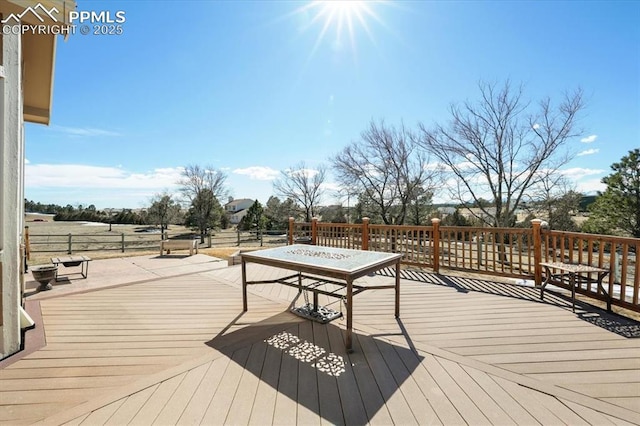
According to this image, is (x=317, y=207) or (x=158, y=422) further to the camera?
(x=317, y=207)

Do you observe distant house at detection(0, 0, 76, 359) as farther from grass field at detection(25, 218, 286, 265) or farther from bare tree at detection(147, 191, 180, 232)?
bare tree at detection(147, 191, 180, 232)

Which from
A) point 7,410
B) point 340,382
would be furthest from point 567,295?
point 7,410

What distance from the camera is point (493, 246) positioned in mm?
5152

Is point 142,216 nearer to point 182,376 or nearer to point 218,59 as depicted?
point 218,59

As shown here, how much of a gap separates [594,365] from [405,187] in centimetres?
1370

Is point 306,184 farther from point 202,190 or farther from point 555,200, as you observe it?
point 555,200

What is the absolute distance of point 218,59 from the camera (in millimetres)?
6750

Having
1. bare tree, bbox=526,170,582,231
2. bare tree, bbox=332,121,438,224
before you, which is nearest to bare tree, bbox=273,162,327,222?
bare tree, bbox=332,121,438,224

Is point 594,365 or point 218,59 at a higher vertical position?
point 218,59

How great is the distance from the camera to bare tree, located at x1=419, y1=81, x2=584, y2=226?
1016cm

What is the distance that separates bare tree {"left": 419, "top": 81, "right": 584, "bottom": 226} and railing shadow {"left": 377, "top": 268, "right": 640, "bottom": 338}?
8240 millimetres

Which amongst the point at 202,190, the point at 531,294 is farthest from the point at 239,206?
the point at 531,294

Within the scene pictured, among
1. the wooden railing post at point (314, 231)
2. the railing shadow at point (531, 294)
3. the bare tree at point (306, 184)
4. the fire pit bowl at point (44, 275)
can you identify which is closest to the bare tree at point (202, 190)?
the bare tree at point (306, 184)

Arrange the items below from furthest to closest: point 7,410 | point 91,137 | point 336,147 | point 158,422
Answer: point 336,147 → point 91,137 → point 7,410 → point 158,422
